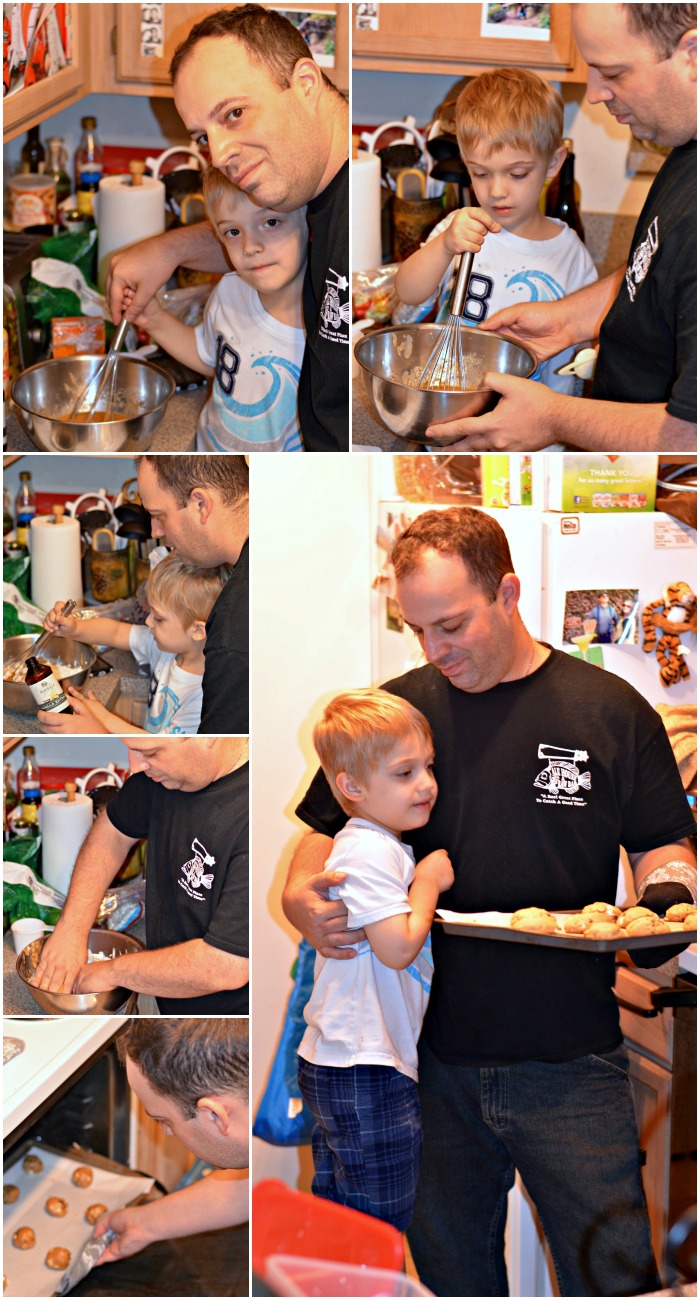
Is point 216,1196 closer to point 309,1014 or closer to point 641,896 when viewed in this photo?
point 309,1014

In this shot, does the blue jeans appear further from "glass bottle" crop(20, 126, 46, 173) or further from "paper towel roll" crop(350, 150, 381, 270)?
"glass bottle" crop(20, 126, 46, 173)

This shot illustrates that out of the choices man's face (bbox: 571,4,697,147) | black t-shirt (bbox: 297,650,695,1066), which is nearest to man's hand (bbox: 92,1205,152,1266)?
black t-shirt (bbox: 297,650,695,1066)

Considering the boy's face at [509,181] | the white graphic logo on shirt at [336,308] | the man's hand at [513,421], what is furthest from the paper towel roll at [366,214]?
the man's hand at [513,421]

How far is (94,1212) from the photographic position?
70.3 inches

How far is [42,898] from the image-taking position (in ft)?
5.10

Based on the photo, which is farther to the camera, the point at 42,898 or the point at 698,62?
the point at 42,898

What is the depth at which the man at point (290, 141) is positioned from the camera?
144 cm

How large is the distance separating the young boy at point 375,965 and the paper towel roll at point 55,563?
1.20 ft

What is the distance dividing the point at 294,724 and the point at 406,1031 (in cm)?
40

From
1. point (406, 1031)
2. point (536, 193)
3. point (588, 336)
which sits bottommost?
point (406, 1031)

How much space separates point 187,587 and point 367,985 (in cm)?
53

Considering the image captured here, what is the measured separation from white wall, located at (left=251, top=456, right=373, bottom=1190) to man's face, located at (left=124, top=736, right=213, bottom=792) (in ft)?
Result: 0.21

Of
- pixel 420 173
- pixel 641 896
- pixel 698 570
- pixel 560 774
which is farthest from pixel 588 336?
pixel 641 896

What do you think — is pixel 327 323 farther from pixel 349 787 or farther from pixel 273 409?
pixel 349 787
